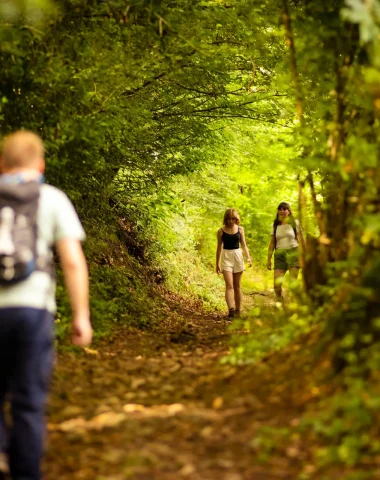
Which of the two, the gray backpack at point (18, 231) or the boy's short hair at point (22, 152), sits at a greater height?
the boy's short hair at point (22, 152)

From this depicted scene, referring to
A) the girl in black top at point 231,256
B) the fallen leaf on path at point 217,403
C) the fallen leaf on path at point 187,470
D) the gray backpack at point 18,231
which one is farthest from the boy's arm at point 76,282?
the girl in black top at point 231,256

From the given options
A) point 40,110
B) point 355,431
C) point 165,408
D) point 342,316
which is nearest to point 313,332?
point 342,316

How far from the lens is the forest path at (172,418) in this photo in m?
3.71

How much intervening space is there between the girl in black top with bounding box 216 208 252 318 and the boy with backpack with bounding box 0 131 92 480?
8160mm

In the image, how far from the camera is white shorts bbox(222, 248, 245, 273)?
11938mm

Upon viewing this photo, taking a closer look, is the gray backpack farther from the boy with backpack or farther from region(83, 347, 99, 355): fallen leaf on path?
region(83, 347, 99, 355): fallen leaf on path

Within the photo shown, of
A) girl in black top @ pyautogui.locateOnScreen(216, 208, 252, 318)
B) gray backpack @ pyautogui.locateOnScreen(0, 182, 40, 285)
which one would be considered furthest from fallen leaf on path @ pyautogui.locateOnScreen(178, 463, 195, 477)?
girl in black top @ pyautogui.locateOnScreen(216, 208, 252, 318)

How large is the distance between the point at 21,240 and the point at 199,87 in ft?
28.8

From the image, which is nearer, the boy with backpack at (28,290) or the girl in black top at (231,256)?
the boy with backpack at (28,290)

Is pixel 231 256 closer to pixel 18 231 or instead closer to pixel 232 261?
pixel 232 261

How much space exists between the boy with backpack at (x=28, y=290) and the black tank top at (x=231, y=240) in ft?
27.0

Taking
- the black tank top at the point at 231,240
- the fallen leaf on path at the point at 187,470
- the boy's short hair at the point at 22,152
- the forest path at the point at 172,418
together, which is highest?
the boy's short hair at the point at 22,152

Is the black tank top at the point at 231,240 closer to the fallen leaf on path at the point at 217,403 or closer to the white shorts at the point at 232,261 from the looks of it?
the white shorts at the point at 232,261

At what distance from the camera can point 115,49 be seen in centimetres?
869
